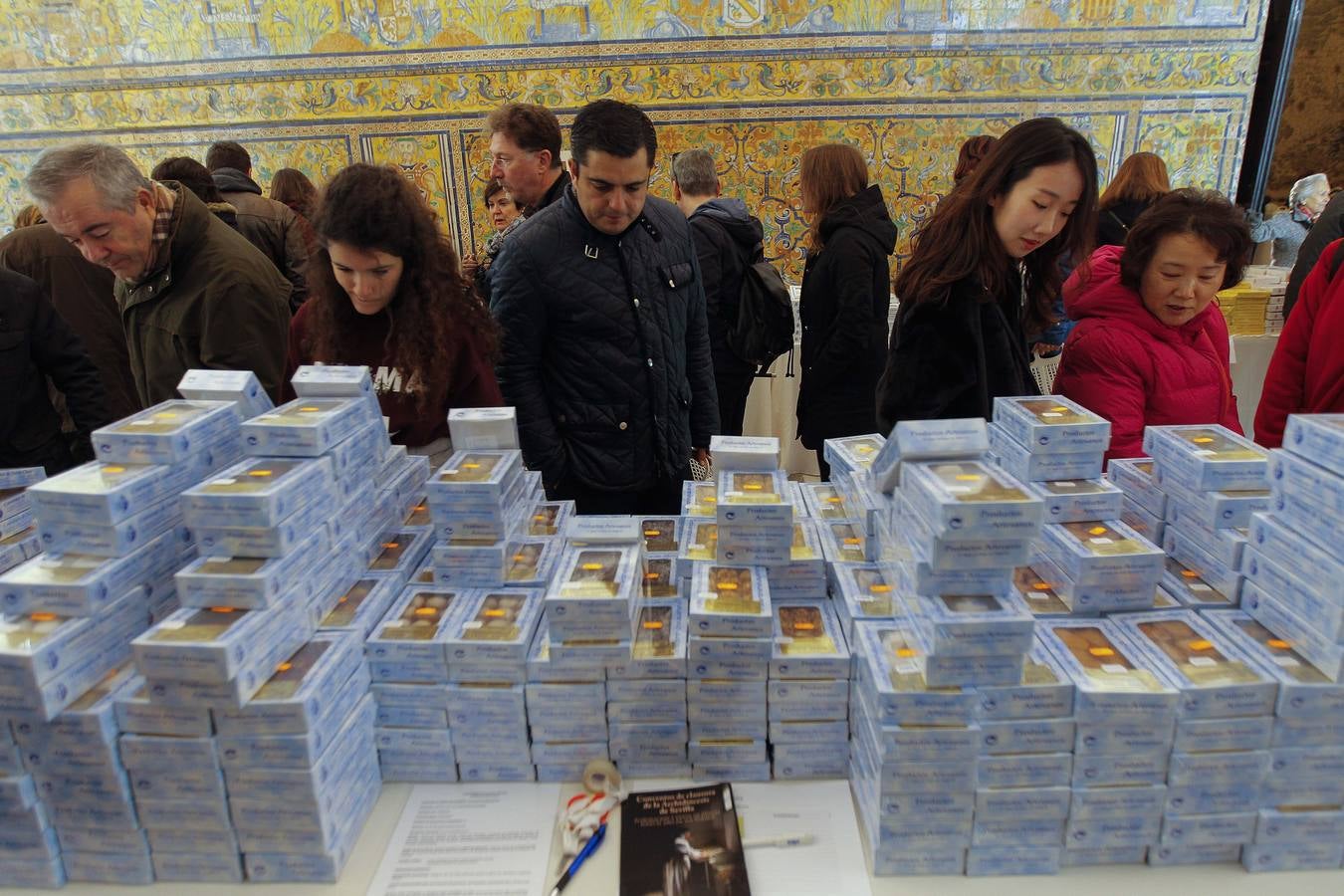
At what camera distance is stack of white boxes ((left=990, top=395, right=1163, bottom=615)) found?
145 cm

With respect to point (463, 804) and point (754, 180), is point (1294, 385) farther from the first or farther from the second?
point (754, 180)

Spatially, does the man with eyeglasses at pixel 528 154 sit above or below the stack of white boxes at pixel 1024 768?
above

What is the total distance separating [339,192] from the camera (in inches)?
78.8

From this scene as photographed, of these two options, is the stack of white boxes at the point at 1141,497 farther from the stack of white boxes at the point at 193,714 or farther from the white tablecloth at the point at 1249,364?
the white tablecloth at the point at 1249,364

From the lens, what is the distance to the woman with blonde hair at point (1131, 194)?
13.3 feet

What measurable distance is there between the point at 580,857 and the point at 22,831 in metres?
0.93

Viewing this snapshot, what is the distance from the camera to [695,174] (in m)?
3.79

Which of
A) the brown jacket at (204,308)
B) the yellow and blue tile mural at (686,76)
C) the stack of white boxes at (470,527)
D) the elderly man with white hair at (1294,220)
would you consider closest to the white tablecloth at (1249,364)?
the elderly man with white hair at (1294,220)

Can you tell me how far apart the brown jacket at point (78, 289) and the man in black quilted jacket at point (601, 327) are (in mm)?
1795

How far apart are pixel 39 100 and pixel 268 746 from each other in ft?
22.5

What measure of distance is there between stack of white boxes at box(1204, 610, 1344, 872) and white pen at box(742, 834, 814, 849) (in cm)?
70

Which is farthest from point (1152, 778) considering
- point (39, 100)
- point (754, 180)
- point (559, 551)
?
point (39, 100)

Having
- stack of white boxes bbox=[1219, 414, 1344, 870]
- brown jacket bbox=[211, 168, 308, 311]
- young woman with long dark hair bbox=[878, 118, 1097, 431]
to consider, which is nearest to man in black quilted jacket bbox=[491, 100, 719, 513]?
young woman with long dark hair bbox=[878, 118, 1097, 431]

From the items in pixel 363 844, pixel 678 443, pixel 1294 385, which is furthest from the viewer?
pixel 678 443
